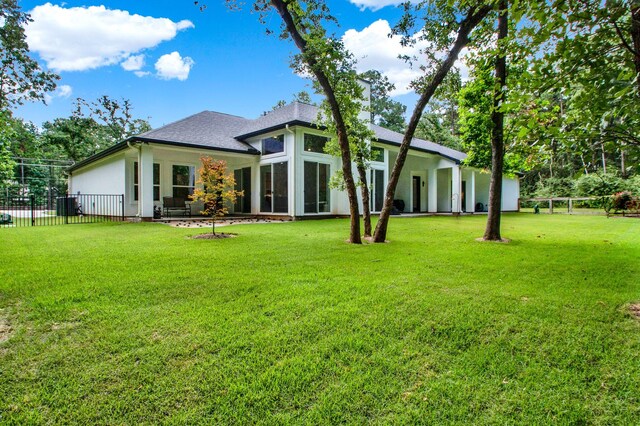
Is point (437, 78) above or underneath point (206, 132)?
underneath

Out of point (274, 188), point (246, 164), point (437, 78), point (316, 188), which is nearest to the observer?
point (437, 78)

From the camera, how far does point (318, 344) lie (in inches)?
93.6

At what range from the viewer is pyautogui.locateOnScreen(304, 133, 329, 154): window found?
1324cm

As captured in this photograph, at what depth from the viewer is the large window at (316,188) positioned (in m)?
13.4

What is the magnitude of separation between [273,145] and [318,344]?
40.5ft

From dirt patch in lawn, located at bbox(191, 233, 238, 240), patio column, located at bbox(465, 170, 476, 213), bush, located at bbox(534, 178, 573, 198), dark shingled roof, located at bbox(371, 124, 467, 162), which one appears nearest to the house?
dark shingled roof, located at bbox(371, 124, 467, 162)

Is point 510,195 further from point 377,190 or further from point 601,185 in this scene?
point 377,190

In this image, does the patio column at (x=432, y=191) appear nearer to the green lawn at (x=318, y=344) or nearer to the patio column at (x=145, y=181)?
the green lawn at (x=318, y=344)

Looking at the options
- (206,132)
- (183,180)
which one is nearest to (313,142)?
(206,132)

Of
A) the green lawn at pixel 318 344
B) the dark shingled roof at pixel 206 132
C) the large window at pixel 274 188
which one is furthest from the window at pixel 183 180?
the green lawn at pixel 318 344

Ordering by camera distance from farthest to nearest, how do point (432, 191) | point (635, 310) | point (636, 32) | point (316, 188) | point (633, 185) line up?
point (633, 185)
point (432, 191)
point (316, 188)
point (635, 310)
point (636, 32)

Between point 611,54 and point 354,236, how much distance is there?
515 centimetres

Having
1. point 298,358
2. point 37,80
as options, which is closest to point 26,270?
point 298,358

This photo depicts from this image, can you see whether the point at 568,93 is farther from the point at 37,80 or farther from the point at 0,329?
the point at 37,80
